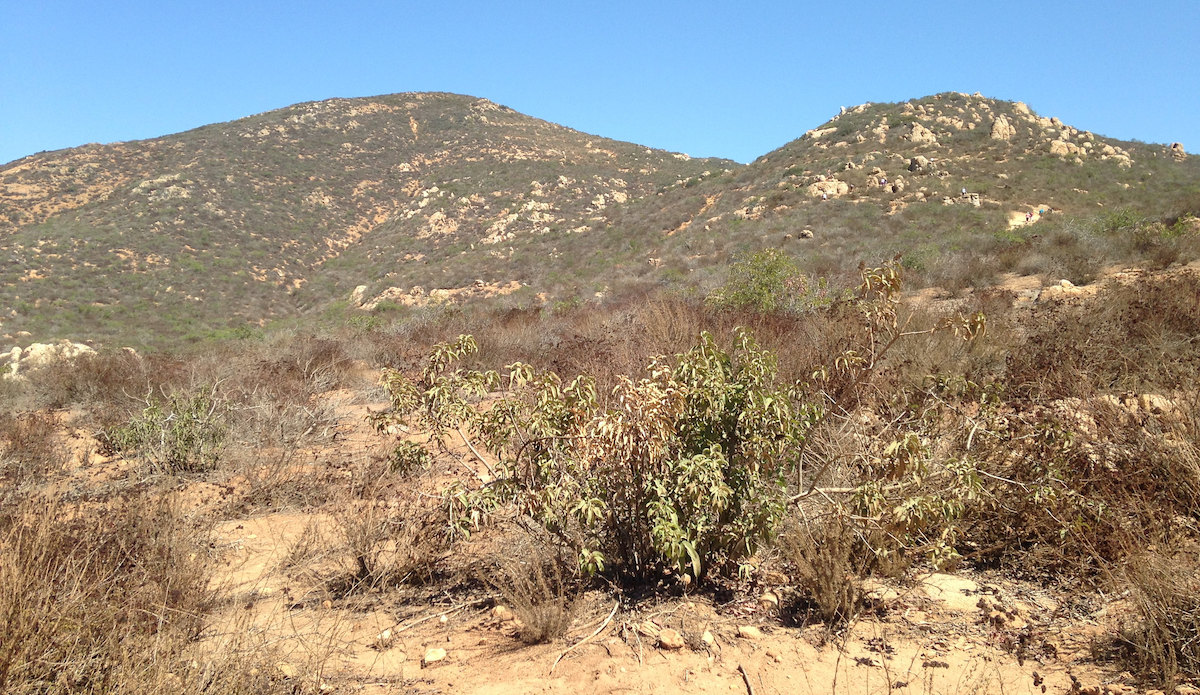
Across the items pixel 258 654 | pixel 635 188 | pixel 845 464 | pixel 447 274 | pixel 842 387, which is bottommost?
pixel 258 654

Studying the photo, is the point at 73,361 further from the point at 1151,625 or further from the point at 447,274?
the point at 447,274

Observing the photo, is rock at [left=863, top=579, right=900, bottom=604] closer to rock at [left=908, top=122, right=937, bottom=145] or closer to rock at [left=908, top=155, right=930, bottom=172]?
rock at [left=908, top=155, right=930, bottom=172]

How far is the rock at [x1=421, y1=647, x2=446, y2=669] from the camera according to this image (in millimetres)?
2727

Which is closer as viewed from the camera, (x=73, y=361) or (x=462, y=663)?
(x=462, y=663)

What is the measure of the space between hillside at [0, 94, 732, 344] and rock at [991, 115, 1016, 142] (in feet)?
61.4

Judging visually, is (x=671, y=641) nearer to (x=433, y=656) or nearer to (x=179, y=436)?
(x=433, y=656)

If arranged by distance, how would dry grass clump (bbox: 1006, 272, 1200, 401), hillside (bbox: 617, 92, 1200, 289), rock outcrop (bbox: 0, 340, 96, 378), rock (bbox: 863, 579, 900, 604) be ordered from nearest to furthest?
rock (bbox: 863, 579, 900, 604)
dry grass clump (bbox: 1006, 272, 1200, 401)
rock outcrop (bbox: 0, 340, 96, 378)
hillside (bbox: 617, 92, 1200, 289)

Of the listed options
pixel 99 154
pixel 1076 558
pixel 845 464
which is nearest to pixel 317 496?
pixel 845 464

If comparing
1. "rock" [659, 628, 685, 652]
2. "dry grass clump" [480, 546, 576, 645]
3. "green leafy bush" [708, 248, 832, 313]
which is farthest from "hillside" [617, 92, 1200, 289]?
"rock" [659, 628, 685, 652]

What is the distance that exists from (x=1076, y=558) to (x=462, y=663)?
9.82 ft

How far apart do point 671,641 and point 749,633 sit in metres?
0.37

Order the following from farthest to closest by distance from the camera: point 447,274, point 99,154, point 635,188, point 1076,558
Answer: point 635,188
point 99,154
point 447,274
point 1076,558

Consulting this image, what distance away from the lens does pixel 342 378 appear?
30.3ft

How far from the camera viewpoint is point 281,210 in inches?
1378
